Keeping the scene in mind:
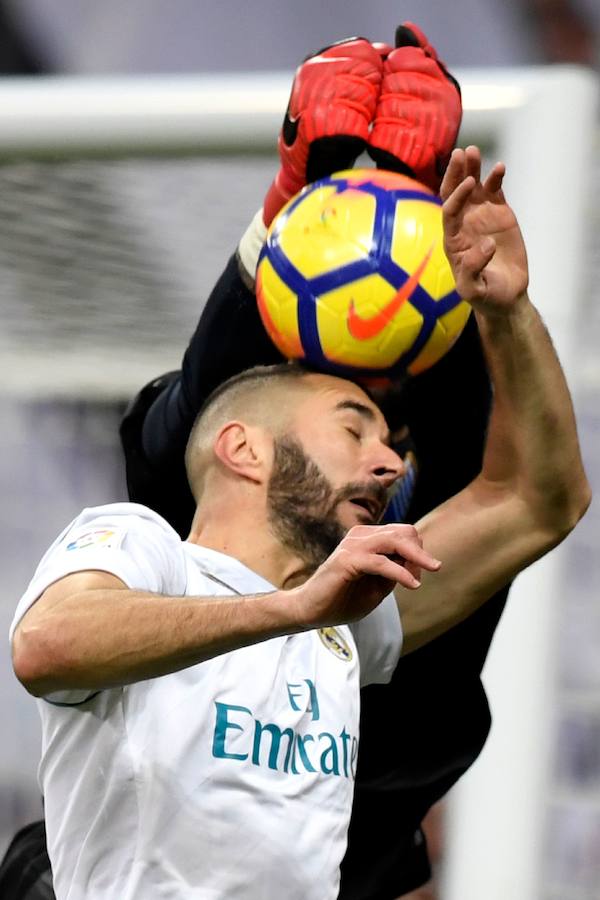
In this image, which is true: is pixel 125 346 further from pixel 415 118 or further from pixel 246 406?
pixel 415 118

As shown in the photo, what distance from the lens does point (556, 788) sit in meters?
2.81

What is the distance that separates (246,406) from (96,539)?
0.44m

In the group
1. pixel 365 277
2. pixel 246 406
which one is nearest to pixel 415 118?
pixel 365 277

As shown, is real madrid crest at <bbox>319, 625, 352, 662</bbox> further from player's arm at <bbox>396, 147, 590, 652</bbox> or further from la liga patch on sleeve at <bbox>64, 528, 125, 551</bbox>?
la liga patch on sleeve at <bbox>64, 528, 125, 551</bbox>

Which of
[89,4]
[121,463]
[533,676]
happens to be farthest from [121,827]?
[89,4]

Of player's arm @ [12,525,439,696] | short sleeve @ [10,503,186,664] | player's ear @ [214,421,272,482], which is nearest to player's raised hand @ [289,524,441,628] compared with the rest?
player's arm @ [12,525,439,696]

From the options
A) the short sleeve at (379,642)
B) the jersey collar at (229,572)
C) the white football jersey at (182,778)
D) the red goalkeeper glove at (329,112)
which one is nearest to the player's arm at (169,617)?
the white football jersey at (182,778)

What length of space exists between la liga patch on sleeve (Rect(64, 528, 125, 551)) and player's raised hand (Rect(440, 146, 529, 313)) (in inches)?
19.1

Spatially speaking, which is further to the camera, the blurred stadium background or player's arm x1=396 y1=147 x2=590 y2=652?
the blurred stadium background

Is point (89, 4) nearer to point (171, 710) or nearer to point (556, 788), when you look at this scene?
point (556, 788)

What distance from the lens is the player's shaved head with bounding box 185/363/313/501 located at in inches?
83.9

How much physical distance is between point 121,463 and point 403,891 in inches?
36.3

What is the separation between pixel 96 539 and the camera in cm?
177

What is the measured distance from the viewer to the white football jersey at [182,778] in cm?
183
